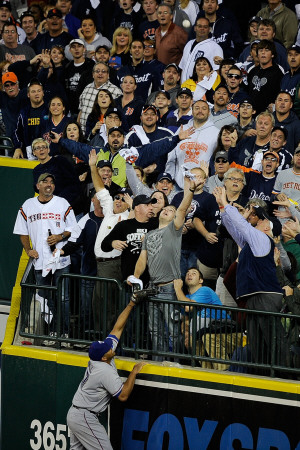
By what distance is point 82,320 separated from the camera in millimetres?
13695

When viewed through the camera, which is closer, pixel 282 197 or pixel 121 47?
pixel 282 197

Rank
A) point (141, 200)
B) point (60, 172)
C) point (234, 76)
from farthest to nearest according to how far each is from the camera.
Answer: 1. point (234, 76)
2. point (60, 172)
3. point (141, 200)

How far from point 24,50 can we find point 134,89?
3591 millimetres

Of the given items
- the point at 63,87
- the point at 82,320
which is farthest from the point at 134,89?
the point at 82,320

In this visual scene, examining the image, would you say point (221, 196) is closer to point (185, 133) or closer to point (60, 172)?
point (185, 133)

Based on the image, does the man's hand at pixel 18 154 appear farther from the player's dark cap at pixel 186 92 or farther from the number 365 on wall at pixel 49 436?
the number 365 on wall at pixel 49 436

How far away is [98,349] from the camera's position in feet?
41.2

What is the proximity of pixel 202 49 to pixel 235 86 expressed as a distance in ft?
6.00

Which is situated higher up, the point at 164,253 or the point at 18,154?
the point at 18,154

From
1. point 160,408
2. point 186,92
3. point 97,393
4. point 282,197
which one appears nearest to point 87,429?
point 97,393

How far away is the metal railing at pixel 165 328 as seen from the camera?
40.6 feet

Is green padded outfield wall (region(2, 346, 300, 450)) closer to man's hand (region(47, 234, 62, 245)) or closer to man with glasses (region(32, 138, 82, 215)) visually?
man's hand (region(47, 234, 62, 245))

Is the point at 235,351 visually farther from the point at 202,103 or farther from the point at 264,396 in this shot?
the point at 202,103

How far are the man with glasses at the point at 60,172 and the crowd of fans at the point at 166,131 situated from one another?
16 millimetres
